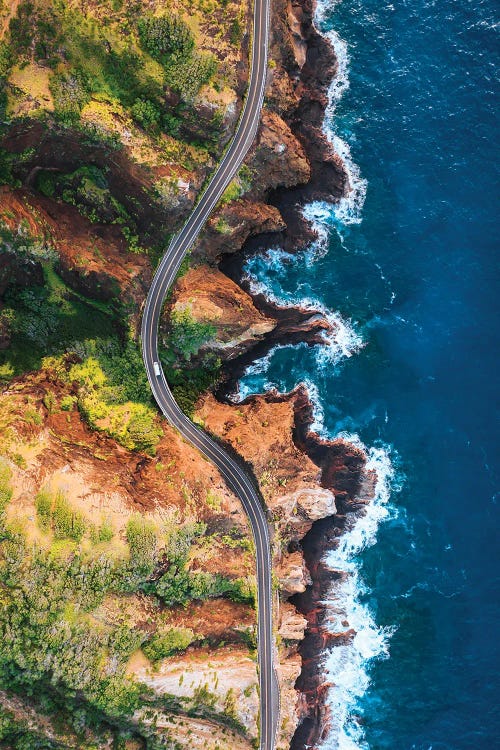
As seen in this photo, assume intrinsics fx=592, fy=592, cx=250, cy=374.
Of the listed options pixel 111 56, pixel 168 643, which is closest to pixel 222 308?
pixel 111 56

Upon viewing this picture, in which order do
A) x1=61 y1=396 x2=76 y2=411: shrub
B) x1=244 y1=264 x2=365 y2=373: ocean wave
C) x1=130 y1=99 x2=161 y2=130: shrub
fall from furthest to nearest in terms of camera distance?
x1=244 y1=264 x2=365 y2=373: ocean wave < x1=61 y1=396 x2=76 y2=411: shrub < x1=130 y1=99 x2=161 y2=130: shrub

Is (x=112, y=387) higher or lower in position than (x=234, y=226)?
lower

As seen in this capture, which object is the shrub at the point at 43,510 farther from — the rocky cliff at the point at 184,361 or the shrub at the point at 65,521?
the rocky cliff at the point at 184,361

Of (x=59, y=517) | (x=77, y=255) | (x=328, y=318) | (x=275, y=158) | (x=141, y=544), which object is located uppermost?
(x=275, y=158)

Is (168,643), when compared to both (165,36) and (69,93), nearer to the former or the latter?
(69,93)

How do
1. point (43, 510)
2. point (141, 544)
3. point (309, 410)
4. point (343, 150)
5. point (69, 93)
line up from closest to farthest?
point (43, 510)
point (69, 93)
point (141, 544)
point (343, 150)
point (309, 410)

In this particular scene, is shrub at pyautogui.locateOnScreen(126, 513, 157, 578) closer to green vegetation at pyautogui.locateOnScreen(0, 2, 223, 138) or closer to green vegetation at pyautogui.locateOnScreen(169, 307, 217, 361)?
green vegetation at pyautogui.locateOnScreen(169, 307, 217, 361)

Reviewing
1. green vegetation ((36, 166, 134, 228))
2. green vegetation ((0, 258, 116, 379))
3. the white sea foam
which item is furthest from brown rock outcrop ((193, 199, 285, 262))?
green vegetation ((0, 258, 116, 379))

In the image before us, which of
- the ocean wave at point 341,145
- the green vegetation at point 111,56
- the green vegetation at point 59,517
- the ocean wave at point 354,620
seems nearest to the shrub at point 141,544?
the green vegetation at point 59,517
